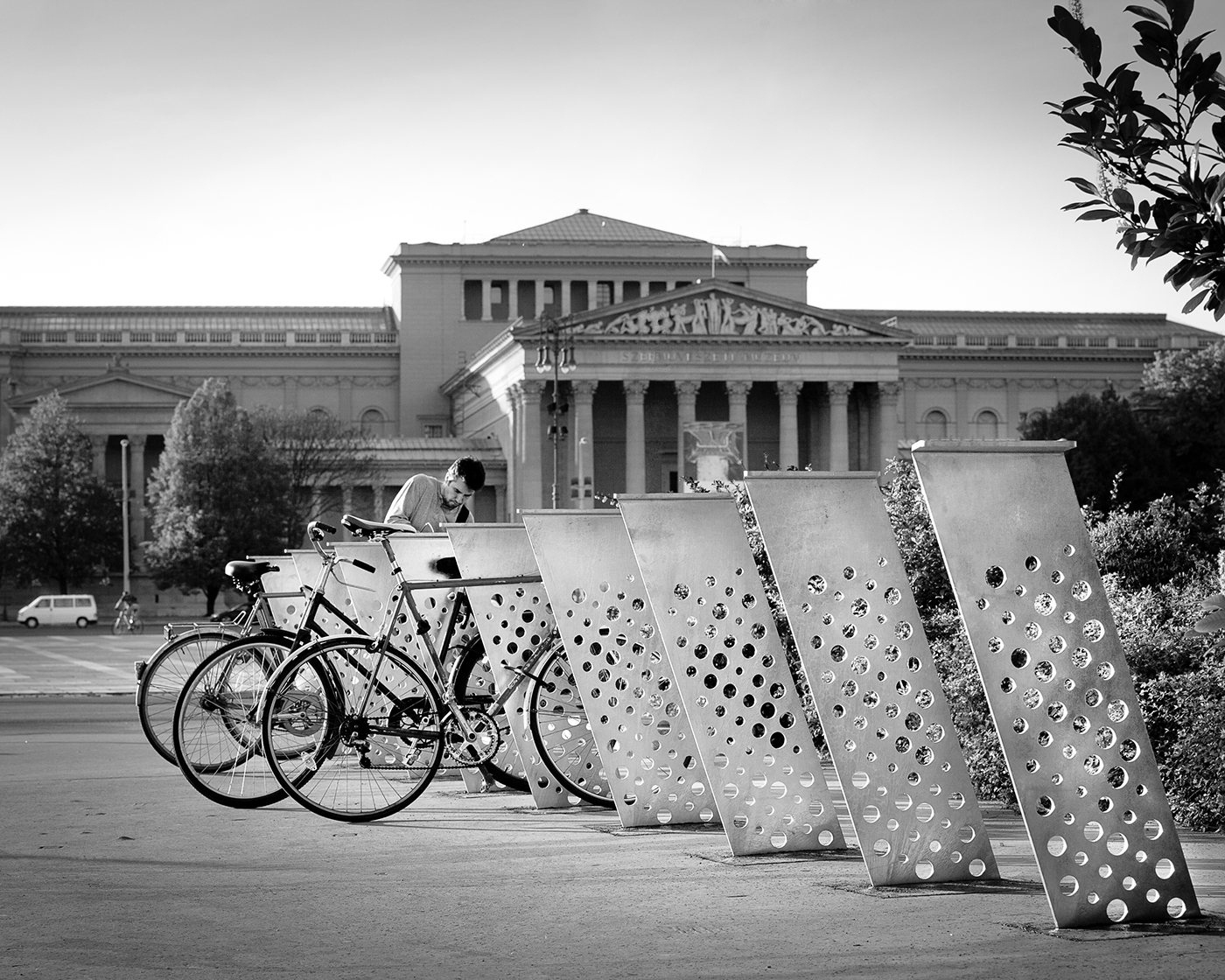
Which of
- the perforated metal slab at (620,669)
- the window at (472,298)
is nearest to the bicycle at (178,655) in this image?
the perforated metal slab at (620,669)

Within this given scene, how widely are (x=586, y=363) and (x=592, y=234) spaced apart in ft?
69.3

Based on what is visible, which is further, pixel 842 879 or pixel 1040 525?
pixel 842 879

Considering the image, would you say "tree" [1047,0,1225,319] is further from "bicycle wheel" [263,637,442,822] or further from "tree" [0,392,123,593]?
"tree" [0,392,123,593]

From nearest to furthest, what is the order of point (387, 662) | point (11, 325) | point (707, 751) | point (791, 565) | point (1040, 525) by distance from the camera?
point (1040, 525), point (791, 565), point (707, 751), point (387, 662), point (11, 325)

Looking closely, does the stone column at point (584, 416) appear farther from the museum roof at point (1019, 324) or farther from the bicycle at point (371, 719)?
the bicycle at point (371, 719)

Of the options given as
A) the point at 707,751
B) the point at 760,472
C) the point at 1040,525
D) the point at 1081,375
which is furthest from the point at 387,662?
the point at 1081,375

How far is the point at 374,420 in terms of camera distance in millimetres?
101438

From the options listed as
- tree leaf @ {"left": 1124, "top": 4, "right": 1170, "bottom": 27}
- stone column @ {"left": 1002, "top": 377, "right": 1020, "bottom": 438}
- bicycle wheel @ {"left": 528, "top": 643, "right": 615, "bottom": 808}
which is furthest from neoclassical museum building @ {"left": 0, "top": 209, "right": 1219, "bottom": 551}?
tree leaf @ {"left": 1124, "top": 4, "right": 1170, "bottom": 27}

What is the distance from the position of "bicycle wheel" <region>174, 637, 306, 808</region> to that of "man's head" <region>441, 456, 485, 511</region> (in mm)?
2546

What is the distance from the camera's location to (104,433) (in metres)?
90.2

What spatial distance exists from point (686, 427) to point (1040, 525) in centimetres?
7902

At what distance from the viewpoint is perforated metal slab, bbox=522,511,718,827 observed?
961cm

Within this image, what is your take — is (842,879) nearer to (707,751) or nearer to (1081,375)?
(707,751)

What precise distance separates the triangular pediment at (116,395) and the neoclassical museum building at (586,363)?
0.10 m
